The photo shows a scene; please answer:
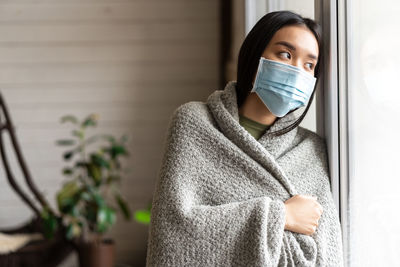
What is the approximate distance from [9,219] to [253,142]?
241 cm

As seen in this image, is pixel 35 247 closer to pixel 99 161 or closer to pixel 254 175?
pixel 99 161

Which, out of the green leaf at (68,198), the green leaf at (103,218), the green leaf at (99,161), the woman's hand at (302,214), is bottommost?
the green leaf at (103,218)

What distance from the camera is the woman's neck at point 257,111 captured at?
3.90 ft

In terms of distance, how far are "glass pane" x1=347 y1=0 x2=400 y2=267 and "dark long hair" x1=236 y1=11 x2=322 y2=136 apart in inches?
3.6

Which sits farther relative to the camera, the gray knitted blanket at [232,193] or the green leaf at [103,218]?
the green leaf at [103,218]

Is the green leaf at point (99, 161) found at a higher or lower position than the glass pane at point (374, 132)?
lower

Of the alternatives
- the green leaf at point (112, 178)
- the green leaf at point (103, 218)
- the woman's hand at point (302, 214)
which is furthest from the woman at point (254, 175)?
the green leaf at point (112, 178)

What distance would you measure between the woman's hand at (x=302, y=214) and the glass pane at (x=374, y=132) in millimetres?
133

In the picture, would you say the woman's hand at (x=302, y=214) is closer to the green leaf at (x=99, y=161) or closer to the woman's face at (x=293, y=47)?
the woman's face at (x=293, y=47)

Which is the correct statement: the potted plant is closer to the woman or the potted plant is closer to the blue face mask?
the woman

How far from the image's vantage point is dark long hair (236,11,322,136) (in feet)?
3.76

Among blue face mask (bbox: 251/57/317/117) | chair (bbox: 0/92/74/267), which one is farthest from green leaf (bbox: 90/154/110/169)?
blue face mask (bbox: 251/57/317/117)

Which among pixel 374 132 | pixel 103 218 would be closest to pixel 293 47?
pixel 374 132

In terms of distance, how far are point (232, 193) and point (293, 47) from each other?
12.7 inches
